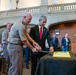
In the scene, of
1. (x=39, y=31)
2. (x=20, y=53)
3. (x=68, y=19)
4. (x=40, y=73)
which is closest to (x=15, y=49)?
(x=20, y=53)

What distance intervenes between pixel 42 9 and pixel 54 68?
14.6 m

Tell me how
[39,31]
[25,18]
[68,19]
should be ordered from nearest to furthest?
[25,18], [39,31], [68,19]

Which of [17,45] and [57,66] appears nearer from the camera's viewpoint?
[57,66]

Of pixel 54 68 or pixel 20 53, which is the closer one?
pixel 54 68

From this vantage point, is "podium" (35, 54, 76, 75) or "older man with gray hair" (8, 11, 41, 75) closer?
"podium" (35, 54, 76, 75)

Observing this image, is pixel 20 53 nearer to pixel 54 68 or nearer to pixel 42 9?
pixel 54 68

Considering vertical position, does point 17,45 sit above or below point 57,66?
above

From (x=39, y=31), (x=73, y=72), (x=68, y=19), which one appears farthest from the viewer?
(x=68, y=19)

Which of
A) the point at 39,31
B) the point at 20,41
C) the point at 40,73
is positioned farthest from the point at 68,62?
the point at 39,31

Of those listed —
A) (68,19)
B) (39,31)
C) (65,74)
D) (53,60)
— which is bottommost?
(65,74)

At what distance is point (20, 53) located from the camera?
12.9 ft

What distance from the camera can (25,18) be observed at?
384 cm

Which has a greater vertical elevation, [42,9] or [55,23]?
[42,9]

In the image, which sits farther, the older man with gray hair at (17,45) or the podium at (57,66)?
the older man with gray hair at (17,45)
